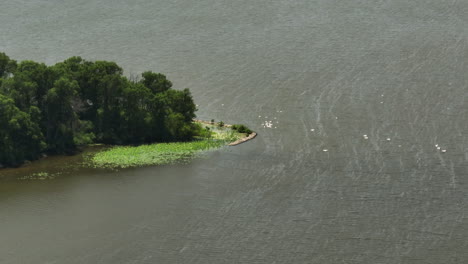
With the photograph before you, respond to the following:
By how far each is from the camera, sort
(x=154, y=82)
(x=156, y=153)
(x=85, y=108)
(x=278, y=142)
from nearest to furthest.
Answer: (x=156, y=153), (x=278, y=142), (x=85, y=108), (x=154, y=82)

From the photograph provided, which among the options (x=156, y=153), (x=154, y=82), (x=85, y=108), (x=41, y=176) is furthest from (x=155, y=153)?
(x=41, y=176)

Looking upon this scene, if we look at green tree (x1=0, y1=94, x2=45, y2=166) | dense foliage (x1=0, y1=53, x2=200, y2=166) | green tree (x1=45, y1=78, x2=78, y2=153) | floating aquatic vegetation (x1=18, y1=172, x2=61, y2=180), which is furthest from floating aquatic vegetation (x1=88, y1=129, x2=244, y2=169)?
green tree (x1=0, y1=94, x2=45, y2=166)

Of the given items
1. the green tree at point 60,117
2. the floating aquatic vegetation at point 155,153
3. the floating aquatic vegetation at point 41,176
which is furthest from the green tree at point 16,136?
the floating aquatic vegetation at point 155,153

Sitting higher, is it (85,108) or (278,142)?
(85,108)

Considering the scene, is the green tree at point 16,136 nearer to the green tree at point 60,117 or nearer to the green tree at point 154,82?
the green tree at point 60,117

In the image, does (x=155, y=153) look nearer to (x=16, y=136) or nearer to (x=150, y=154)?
(x=150, y=154)

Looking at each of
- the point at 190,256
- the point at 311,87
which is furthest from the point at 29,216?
the point at 311,87
